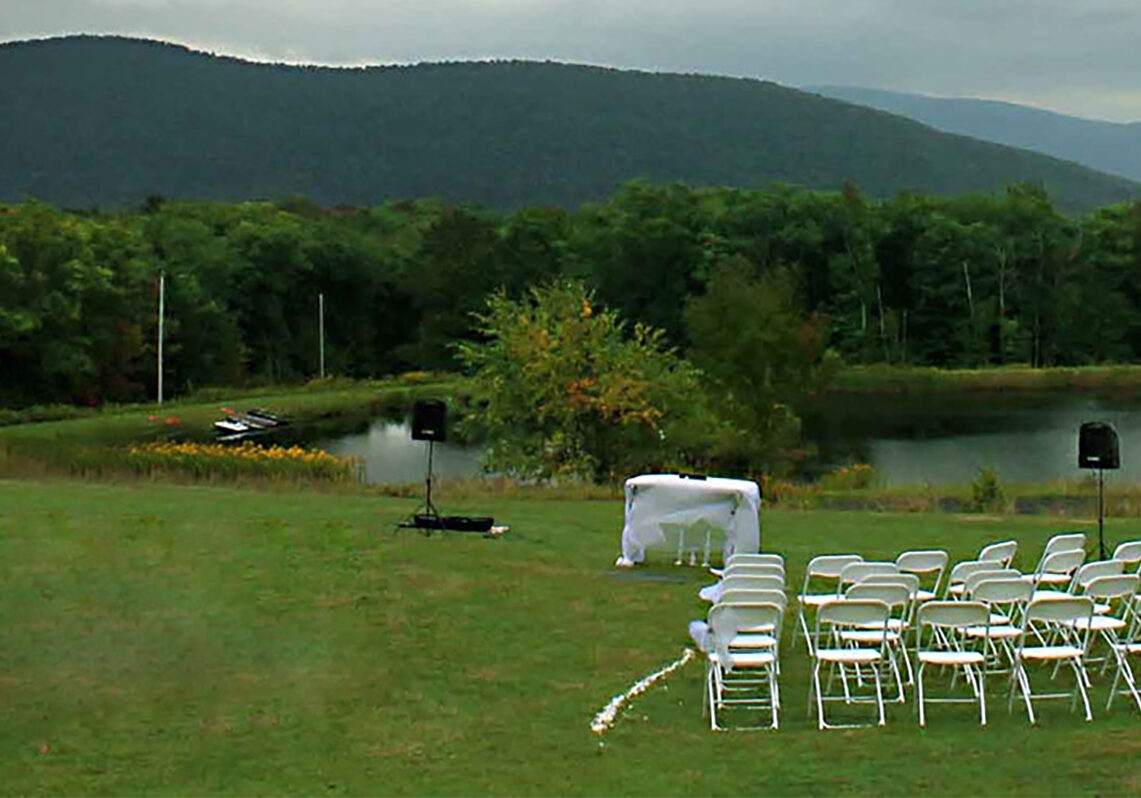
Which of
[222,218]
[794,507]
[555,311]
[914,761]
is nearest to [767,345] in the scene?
[555,311]

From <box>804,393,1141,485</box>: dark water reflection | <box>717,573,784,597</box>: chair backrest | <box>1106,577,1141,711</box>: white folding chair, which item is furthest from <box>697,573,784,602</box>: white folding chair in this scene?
<box>804,393,1141,485</box>: dark water reflection

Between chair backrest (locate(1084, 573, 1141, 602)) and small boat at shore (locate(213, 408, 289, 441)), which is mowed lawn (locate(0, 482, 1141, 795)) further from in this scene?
small boat at shore (locate(213, 408, 289, 441))

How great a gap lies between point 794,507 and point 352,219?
94.6 meters

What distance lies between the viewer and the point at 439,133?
598ft

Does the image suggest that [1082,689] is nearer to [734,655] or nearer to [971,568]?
[971,568]

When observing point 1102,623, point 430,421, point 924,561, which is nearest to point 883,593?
point 1102,623

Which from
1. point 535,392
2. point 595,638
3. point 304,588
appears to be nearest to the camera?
point 595,638

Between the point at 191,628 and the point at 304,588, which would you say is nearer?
the point at 191,628

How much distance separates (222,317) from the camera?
74188mm

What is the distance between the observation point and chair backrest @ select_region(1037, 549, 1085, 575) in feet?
39.2

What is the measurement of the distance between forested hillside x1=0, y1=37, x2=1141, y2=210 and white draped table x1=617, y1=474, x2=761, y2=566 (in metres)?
152

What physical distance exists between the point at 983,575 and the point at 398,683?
14.2 ft

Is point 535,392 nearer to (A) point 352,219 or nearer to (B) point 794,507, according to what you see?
(B) point 794,507

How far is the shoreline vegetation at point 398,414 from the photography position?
24.7 m
